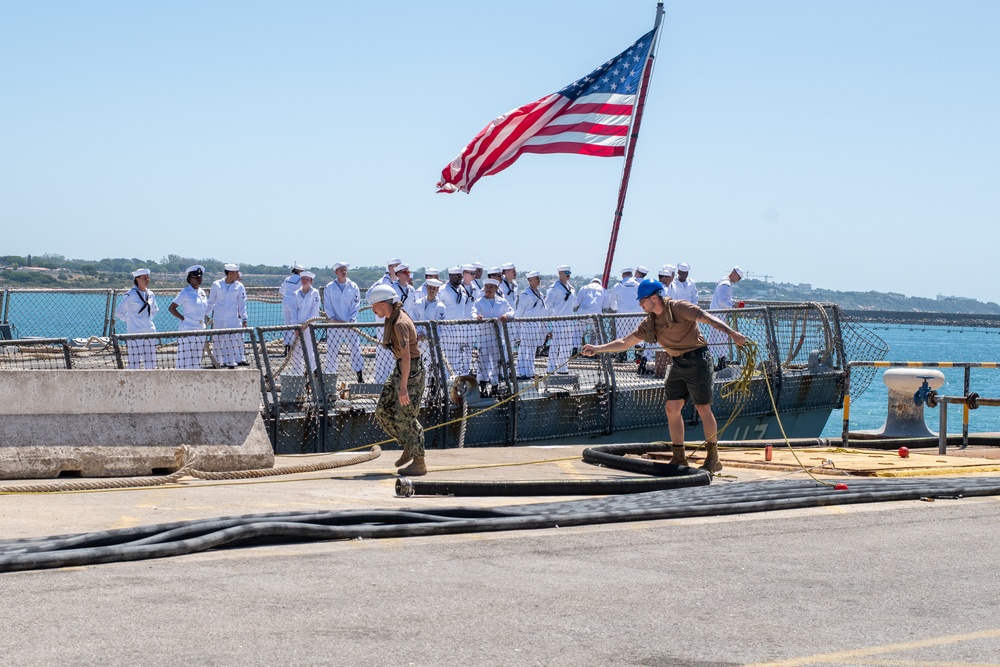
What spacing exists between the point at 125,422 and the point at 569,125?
1187cm

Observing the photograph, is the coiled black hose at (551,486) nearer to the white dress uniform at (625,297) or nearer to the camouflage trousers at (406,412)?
the camouflage trousers at (406,412)

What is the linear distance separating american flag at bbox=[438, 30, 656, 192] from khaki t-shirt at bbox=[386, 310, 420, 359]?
29.6 feet

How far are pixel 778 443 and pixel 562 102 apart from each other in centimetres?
830

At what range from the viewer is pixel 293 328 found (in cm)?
→ 1382

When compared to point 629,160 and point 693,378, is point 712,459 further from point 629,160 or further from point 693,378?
point 629,160

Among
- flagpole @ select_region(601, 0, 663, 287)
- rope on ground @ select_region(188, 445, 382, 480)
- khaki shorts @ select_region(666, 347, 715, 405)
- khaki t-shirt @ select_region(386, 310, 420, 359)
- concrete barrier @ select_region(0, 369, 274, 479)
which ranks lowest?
rope on ground @ select_region(188, 445, 382, 480)

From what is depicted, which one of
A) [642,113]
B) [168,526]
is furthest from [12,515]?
[642,113]

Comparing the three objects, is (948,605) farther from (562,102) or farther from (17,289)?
(17,289)

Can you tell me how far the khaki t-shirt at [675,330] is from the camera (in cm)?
1111

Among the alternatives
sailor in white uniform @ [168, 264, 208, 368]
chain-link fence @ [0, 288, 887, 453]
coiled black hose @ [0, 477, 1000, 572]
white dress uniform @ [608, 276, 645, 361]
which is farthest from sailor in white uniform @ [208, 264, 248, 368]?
coiled black hose @ [0, 477, 1000, 572]

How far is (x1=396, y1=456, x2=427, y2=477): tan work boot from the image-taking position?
35.7 ft

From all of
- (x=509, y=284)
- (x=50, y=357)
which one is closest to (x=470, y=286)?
(x=509, y=284)

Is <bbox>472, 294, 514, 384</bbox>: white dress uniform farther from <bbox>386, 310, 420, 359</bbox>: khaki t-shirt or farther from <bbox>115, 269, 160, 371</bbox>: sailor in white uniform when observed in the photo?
<bbox>115, 269, 160, 371</bbox>: sailor in white uniform

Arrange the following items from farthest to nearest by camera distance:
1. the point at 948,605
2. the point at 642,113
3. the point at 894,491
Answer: the point at 642,113
the point at 894,491
the point at 948,605
